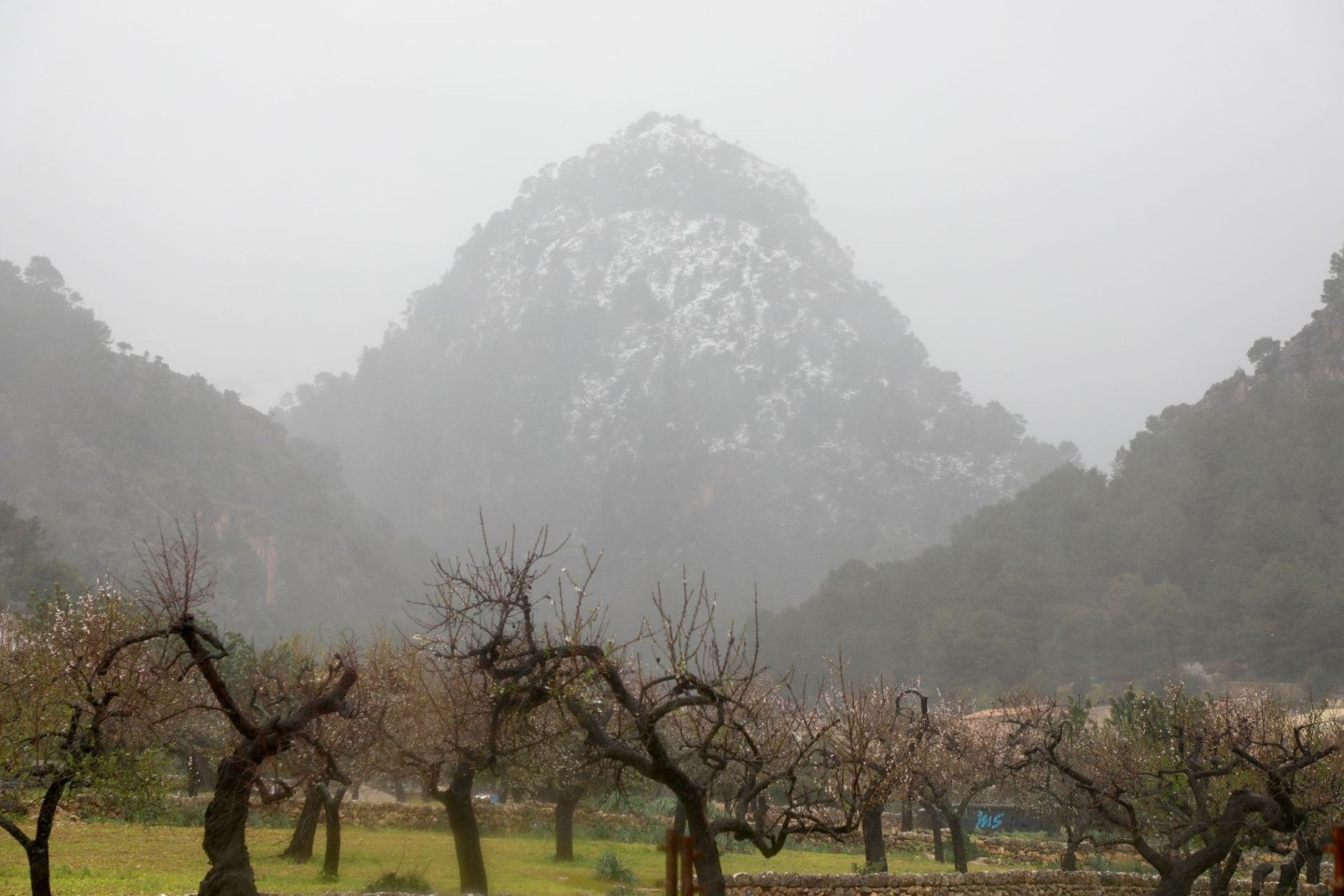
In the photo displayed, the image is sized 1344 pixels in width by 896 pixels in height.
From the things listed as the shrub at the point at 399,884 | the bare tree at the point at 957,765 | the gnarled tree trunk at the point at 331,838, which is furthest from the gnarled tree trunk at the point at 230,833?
the bare tree at the point at 957,765

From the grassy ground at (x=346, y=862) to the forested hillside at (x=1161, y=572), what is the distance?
41.6 metres

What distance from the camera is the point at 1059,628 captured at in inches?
3297

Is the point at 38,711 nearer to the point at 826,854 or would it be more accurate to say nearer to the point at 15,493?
the point at 826,854

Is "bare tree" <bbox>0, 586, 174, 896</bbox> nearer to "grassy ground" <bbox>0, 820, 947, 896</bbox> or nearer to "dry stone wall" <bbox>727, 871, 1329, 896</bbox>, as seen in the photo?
"grassy ground" <bbox>0, 820, 947, 896</bbox>

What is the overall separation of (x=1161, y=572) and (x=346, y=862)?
75.7 m

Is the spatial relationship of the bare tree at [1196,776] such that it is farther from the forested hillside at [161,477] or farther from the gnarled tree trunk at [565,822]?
the forested hillside at [161,477]

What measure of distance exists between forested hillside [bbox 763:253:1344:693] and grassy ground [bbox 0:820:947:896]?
41.6m

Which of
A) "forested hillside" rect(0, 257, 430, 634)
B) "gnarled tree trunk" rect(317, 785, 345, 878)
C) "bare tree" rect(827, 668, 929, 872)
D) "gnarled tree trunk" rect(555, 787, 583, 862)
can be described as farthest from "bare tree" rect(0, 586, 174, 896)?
"forested hillside" rect(0, 257, 430, 634)

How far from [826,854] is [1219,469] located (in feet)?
221

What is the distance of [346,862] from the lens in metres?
26.3

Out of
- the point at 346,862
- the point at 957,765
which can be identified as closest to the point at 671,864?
the point at 346,862

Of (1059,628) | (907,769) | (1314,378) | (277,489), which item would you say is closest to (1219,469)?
(1314,378)

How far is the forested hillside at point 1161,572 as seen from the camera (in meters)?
74.2

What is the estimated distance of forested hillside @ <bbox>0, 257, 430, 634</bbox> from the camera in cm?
10488
